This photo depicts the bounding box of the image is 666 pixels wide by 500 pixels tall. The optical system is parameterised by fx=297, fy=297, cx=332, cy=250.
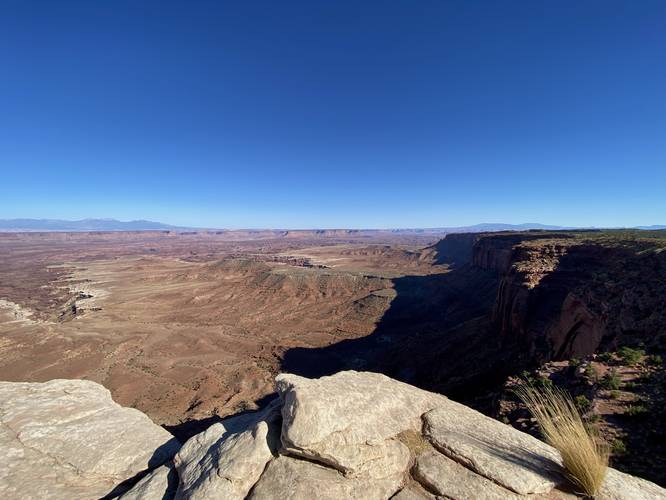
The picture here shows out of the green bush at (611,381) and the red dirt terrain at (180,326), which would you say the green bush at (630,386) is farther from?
the red dirt terrain at (180,326)

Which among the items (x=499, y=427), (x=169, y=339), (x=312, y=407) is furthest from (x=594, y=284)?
(x=169, y=339)

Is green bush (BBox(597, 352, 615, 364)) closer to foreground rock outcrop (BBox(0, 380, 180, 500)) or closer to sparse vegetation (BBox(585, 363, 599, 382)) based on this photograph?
sparse vegetation (BBox(585, 363, 599, 382))

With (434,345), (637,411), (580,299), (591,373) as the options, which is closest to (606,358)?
(591,373)

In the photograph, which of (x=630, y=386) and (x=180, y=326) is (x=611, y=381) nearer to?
(x=630, y=386)

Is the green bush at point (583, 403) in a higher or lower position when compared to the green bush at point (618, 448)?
lower

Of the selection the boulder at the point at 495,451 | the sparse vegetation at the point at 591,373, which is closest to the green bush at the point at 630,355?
the sparse vegetation at the point at 591,373
